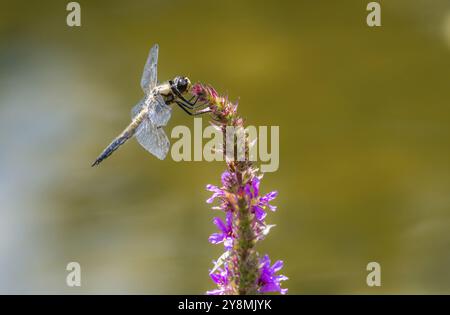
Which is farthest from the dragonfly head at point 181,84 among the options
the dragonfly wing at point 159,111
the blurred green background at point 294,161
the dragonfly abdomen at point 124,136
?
the blurred green background at point 294,161

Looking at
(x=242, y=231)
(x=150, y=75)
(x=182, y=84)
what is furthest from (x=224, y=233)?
(x=150, y=75)

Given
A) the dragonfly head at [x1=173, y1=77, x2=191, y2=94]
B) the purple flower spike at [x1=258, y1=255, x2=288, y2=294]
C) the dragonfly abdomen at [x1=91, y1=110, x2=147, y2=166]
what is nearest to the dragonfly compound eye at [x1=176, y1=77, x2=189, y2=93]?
the dragonfly head at [x1=173, y1=77, x2=191, y2=94]

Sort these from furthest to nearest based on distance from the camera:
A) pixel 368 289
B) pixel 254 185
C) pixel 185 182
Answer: pixel 185 182 < pixel 368 289 < pixel 254 185

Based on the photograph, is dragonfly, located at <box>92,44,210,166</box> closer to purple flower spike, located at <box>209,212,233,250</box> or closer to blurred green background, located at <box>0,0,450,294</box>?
purple flower spike, located at <box>209,212,233,250</box>

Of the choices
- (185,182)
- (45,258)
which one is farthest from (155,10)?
(45,258)

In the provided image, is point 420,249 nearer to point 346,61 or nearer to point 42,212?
point 346,61

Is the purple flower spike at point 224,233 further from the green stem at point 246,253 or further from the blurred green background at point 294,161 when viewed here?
the blurred green background at point 294,161
